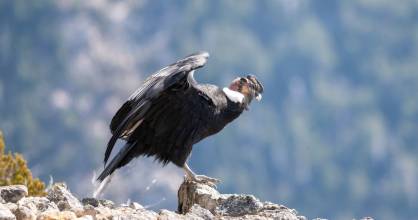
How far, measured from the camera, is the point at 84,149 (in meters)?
196

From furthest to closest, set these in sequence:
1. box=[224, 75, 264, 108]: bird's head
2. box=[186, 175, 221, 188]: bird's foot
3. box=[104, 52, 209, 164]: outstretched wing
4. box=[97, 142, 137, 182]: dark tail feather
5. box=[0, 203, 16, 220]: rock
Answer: box=[224, 75, 264, 108]: bird's head < box=[186, 175, 221, 188]: bird's foot < box=[97, 142, 137, 182]: dark tail feather < box=[104, 52, 209, 164]: outstretched wing < box=[0, 203, 16, 220]: rock

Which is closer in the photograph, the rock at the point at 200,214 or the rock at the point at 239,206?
the rock at the point at 200,214

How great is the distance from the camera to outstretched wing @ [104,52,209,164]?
10.4m

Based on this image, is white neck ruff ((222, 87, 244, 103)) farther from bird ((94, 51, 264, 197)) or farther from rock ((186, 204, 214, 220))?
rock ((186, 204, 214, 220))

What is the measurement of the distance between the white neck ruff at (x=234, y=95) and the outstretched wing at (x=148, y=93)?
116cm

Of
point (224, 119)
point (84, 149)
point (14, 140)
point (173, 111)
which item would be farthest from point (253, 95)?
point (84, 149)

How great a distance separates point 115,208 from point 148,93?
1.81 metres

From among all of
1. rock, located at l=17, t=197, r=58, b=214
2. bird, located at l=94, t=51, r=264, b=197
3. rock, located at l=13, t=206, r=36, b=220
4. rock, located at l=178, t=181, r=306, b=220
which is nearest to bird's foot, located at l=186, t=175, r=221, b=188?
bird, located at l=94, t=51, r=264, b=197

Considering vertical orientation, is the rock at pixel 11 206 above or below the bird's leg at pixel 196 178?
below

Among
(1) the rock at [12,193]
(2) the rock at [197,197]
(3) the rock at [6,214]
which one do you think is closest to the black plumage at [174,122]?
(2) the rock at [197,197]

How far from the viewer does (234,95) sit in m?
12.2

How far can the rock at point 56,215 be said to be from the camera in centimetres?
773

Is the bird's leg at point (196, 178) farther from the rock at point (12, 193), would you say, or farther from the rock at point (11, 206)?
the rock at point (11, 206)

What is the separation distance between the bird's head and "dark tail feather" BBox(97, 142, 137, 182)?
5.42 feet
